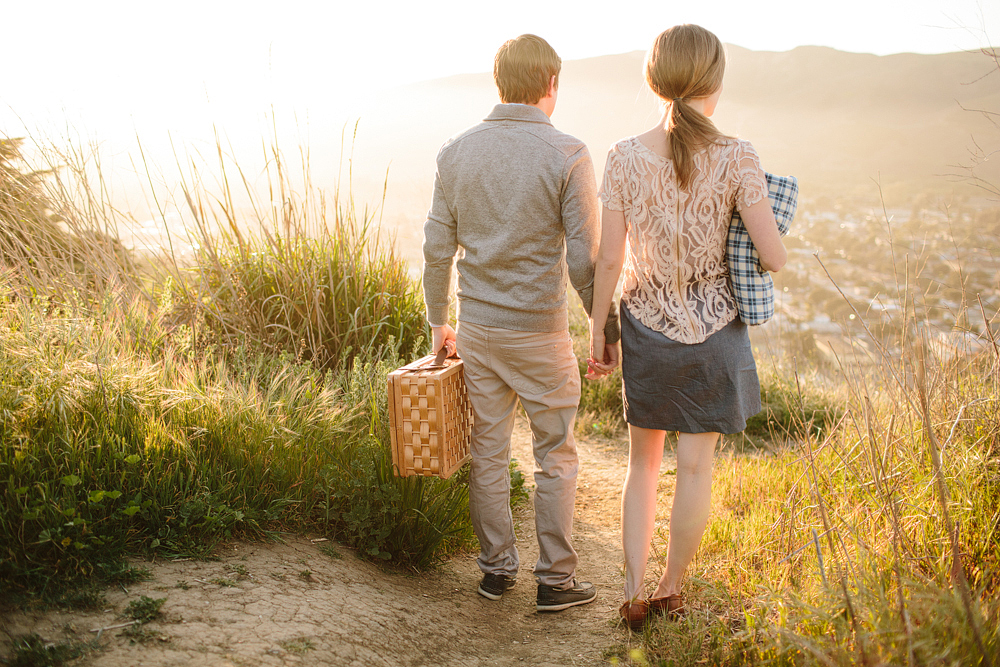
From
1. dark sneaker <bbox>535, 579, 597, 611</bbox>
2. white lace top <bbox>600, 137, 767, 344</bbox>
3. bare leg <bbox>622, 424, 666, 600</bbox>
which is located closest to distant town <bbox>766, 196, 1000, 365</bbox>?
white lace top <bbox>600, 137, 767, 344</bbox>

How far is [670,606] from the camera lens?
6.98ft

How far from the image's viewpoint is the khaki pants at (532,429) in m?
2.30

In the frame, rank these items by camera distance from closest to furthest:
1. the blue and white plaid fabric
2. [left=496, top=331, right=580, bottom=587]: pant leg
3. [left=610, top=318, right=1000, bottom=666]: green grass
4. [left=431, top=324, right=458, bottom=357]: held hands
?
[left=610, top=318, right=1000, bottom=666]: green grass → the blue and white plaid fabric → [left=496, top=331, right=580, bottom=587]: pant leg → [left=431, top=324, right=458, bottom=357]: held hands

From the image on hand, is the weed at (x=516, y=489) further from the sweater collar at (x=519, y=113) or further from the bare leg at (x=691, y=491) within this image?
the sweater collar at (x=519, y=113)

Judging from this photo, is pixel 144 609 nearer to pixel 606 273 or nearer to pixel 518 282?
pixel 518 282

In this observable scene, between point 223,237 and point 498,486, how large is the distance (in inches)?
109

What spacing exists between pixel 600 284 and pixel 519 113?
649mm

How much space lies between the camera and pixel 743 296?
1.99m

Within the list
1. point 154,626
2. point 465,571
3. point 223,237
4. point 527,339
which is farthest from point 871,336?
point 223,237

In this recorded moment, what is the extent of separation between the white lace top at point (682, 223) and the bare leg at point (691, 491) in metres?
0.35

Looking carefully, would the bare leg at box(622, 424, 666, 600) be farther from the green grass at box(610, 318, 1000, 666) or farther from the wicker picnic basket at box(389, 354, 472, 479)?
the wicker picnic basket at box(389, 354, 472, 479)

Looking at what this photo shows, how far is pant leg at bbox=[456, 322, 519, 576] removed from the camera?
2.39 meters

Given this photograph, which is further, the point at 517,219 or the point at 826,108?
the point at 826,108

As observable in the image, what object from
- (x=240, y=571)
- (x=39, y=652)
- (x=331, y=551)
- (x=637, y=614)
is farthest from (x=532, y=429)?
(x=39, y=652)
